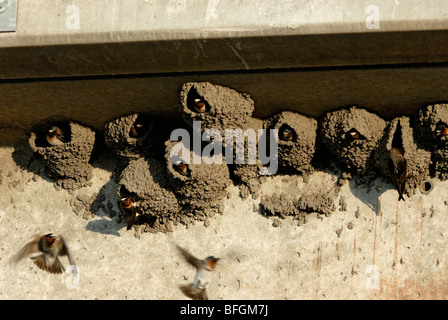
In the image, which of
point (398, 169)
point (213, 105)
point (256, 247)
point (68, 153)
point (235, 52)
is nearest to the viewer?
point (235, 52)

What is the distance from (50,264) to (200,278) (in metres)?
1.77

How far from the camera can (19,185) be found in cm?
1199

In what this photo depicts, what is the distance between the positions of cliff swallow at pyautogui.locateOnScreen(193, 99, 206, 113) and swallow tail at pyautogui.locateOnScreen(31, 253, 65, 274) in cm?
235

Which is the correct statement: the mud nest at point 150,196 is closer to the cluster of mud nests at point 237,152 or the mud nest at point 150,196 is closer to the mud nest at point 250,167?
the cluster of mud nests at point 237,152

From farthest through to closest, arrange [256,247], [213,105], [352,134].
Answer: [256,247]
[352,134]
[213,105]

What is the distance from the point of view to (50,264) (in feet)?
37.4

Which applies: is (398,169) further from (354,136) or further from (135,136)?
(135,136)

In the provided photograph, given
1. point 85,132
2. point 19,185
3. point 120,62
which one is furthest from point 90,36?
point 19,185

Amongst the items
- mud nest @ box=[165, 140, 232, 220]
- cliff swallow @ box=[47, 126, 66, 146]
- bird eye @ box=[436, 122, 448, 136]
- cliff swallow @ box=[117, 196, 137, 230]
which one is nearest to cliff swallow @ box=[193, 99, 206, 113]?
mud nest @ box=[165, 140, 232, 220]

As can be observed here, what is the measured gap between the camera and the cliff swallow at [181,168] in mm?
11258

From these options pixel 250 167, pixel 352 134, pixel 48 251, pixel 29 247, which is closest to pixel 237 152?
pixel 250 167

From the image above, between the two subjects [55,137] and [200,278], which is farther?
[55,137]

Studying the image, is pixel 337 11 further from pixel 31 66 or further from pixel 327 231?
pixel 31 66

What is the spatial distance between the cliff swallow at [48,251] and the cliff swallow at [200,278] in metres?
1.40
